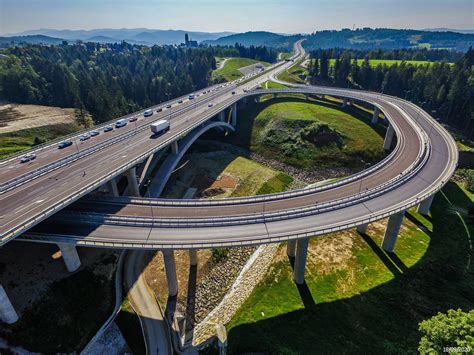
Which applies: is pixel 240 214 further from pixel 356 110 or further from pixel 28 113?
pixel 28 113

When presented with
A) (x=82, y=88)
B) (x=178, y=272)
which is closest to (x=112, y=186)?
(x=178, y=272)

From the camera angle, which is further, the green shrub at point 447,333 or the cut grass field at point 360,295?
the cut grass field at point 360,295

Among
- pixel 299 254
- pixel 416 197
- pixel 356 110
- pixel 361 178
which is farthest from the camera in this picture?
pixel 356 110

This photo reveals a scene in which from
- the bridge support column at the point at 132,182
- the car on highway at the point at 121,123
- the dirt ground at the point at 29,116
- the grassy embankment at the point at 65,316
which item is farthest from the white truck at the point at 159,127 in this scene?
the dirt ground at the point at 29,116

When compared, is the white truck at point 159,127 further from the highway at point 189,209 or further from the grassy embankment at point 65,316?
the grassy embankment at point 65,316

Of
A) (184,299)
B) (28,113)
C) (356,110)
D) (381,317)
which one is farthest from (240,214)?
(28,113)

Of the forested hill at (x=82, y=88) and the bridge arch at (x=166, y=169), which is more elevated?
the forested hill at (x=82, y=88)

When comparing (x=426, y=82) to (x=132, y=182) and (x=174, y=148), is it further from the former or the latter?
(x=132, y=182)
